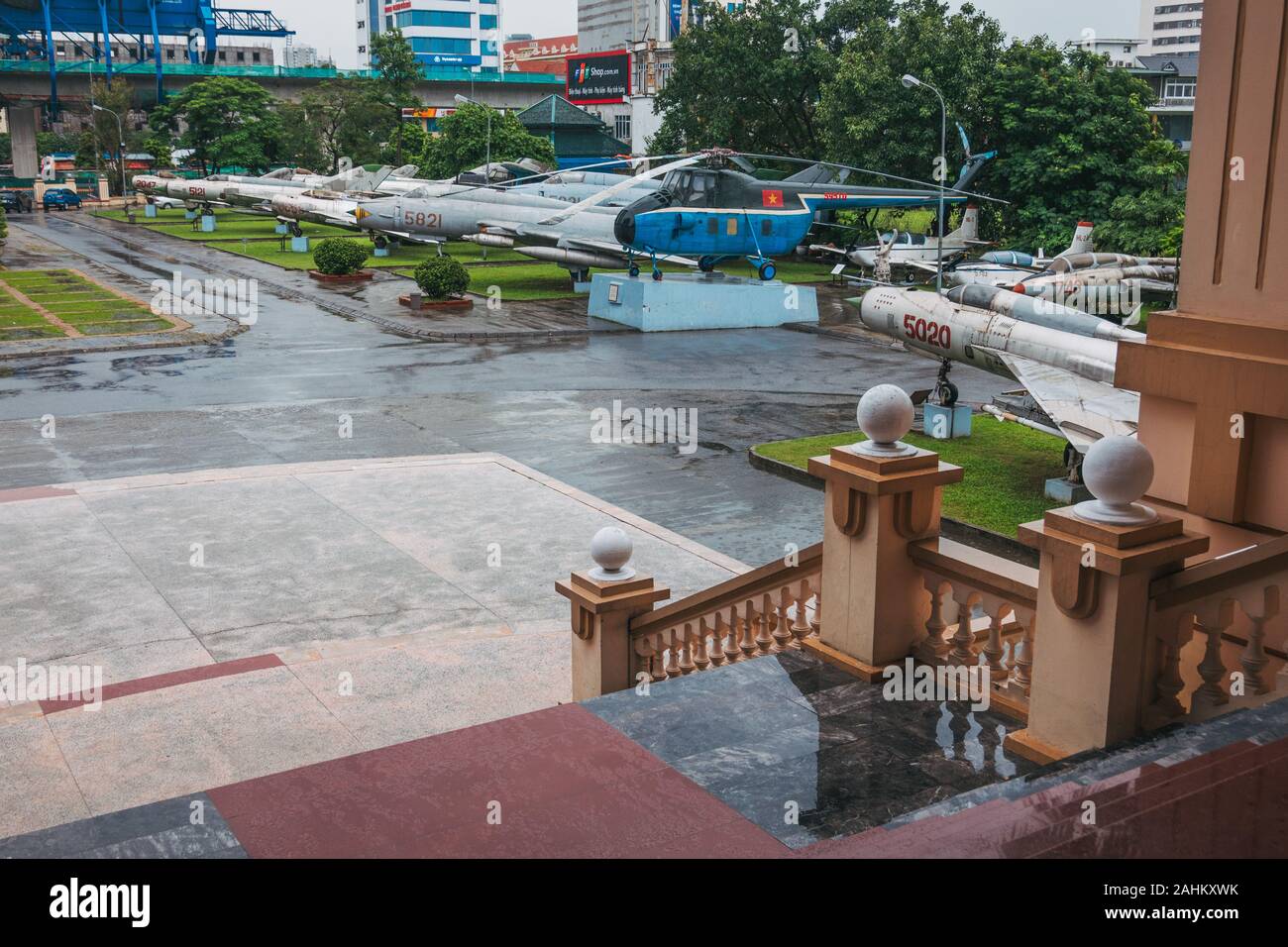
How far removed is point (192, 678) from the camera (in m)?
10.7

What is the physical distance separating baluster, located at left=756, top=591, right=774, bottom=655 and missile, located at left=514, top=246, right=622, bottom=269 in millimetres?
33510

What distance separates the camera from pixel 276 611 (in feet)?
41.3

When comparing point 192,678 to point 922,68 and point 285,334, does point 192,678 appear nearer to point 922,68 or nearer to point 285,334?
point 285,334

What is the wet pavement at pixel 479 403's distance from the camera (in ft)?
61.0

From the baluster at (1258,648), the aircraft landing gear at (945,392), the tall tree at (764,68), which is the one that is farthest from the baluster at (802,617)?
the tall tree at (764,68)

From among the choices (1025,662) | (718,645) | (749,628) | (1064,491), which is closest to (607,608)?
(718,645)

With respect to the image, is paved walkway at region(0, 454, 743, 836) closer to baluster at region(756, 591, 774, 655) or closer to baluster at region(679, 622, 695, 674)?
baluster at region(679, 622, 695, 674)

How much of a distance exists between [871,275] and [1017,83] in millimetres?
11723

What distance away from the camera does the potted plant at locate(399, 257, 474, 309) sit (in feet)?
120

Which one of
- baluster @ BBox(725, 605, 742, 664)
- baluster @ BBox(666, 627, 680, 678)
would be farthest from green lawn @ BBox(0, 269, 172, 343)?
baluster @ BBox(725, 605, 742, 664)

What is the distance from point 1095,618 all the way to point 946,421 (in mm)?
15926

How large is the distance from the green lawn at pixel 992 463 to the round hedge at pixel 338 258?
86.0 feet
